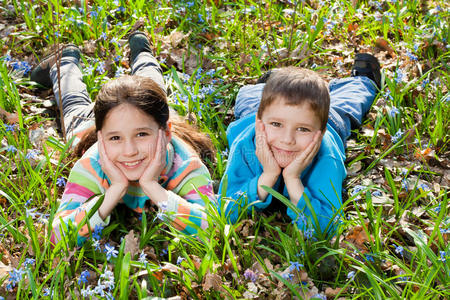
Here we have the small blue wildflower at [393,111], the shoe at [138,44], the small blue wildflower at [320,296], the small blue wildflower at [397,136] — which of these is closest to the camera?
the small blue wildflower at [320,296]

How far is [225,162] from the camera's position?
11.6 ft

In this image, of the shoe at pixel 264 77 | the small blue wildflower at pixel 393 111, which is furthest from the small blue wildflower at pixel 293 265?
the shoe at pixel 264 77

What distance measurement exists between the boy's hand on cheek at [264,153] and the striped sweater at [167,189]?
1.26ft

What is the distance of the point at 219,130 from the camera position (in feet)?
12.7

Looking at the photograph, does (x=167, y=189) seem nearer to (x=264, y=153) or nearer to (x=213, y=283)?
(x=264, y=153)

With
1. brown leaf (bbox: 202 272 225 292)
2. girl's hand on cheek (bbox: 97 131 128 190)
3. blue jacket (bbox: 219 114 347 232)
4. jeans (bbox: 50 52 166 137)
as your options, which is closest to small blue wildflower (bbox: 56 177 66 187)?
girl's hand on cheek (bbox: 97 131 128 190)

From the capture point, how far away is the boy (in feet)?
9.42

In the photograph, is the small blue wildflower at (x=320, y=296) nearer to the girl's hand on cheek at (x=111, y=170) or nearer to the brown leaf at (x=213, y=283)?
the brown leaf at (x=213, y=283)

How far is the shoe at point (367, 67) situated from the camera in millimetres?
4203

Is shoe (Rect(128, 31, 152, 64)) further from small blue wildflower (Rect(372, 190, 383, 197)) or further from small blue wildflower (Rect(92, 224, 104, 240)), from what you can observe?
small blue wildflower (Rect(372, 190, 383, 197))

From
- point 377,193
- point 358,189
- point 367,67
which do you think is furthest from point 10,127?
point 367,67

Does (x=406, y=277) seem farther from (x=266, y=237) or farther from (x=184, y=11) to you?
(x=184, y=11)

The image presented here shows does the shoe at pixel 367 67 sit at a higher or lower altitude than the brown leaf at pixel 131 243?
higher

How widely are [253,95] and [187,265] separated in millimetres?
1700
